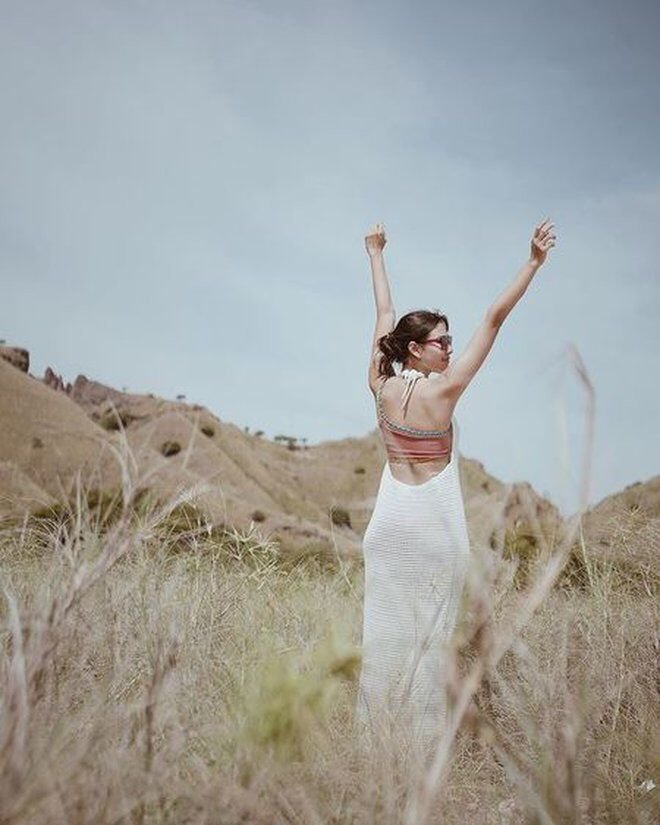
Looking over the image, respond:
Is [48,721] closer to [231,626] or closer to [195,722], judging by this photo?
[195,722]

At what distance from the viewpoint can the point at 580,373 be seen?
0.96 metres

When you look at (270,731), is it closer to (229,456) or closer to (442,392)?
(442,392)

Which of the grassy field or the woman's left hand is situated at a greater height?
the woman's left hand

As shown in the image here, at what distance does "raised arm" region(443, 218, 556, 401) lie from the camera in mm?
3078

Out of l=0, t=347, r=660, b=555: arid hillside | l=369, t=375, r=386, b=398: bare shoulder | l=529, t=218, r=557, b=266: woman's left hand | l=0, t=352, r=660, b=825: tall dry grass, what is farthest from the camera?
l=0, t=347, r=660, b=555: arid hillside

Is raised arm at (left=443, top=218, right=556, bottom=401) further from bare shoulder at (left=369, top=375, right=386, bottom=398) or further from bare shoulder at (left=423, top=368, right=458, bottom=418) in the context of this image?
bare shoulder at (left=369, top=375, right=386, bottom=398)

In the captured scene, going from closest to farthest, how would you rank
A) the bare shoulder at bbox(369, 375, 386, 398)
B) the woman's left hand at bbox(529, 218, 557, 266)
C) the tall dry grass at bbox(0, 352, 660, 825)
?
the tall dry grass at bbox(0, 352, 660, 825)
the woman's left hand at bbox(529, 218, 557, 266)
the bare shoulder at bbox(369, 375, 386, 398)

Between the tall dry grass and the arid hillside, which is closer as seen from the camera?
the tall dry grass

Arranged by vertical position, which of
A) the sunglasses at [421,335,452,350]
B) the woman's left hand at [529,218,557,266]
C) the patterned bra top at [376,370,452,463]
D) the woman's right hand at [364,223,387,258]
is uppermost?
the woman's right hand at [364,223,387,258]

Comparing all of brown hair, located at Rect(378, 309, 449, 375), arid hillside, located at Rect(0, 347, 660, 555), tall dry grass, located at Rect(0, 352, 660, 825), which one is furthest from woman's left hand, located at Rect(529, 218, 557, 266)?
arid hillside, located at Rect(0, 347, 660, 555)

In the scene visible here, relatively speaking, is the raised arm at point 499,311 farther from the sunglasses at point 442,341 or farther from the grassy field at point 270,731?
the grassy field at point 270,731

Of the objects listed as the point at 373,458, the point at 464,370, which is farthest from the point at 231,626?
the point at 373,458

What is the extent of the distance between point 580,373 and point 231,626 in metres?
3.06

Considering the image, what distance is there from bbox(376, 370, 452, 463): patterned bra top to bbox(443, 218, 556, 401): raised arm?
1.04 feet
